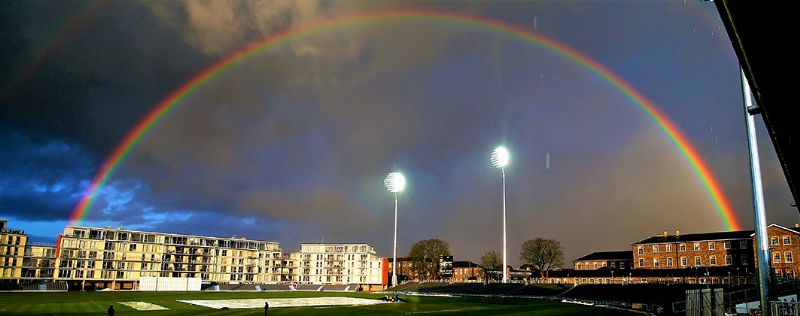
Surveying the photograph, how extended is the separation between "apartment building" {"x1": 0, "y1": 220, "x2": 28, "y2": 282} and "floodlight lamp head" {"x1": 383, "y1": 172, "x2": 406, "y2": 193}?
341ft

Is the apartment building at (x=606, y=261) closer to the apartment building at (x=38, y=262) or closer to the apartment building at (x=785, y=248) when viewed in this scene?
the apartment building at (x=785, y=248)

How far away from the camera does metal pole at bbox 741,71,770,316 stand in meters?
20.2

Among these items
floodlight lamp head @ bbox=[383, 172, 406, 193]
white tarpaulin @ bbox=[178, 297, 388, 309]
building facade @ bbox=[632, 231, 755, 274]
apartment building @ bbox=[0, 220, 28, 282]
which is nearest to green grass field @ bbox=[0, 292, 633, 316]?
white tarpaulin @ bbox=[178, 297, 388, 309]

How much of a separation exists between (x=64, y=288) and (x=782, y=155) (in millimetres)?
172394

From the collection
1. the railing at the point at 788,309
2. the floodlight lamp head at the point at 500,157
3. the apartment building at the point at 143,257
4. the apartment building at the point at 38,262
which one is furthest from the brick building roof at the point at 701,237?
the apartment building at the point at 38,262

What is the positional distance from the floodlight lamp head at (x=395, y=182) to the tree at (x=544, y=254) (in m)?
69.2

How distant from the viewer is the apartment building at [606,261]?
15938 cm

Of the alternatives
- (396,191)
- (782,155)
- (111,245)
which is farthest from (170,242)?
(782,155)

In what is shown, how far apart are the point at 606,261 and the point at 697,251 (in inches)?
1370

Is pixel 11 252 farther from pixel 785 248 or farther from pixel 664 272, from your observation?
pixel 785 248

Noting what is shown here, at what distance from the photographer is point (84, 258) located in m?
157

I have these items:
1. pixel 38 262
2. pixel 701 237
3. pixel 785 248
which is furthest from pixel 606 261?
pixel 38 262

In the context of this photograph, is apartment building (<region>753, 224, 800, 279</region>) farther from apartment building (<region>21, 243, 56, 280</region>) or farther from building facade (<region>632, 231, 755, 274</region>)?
apartment building (<region>21, 243, 56, 280</region>)

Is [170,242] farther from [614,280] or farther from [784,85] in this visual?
[784,85]
